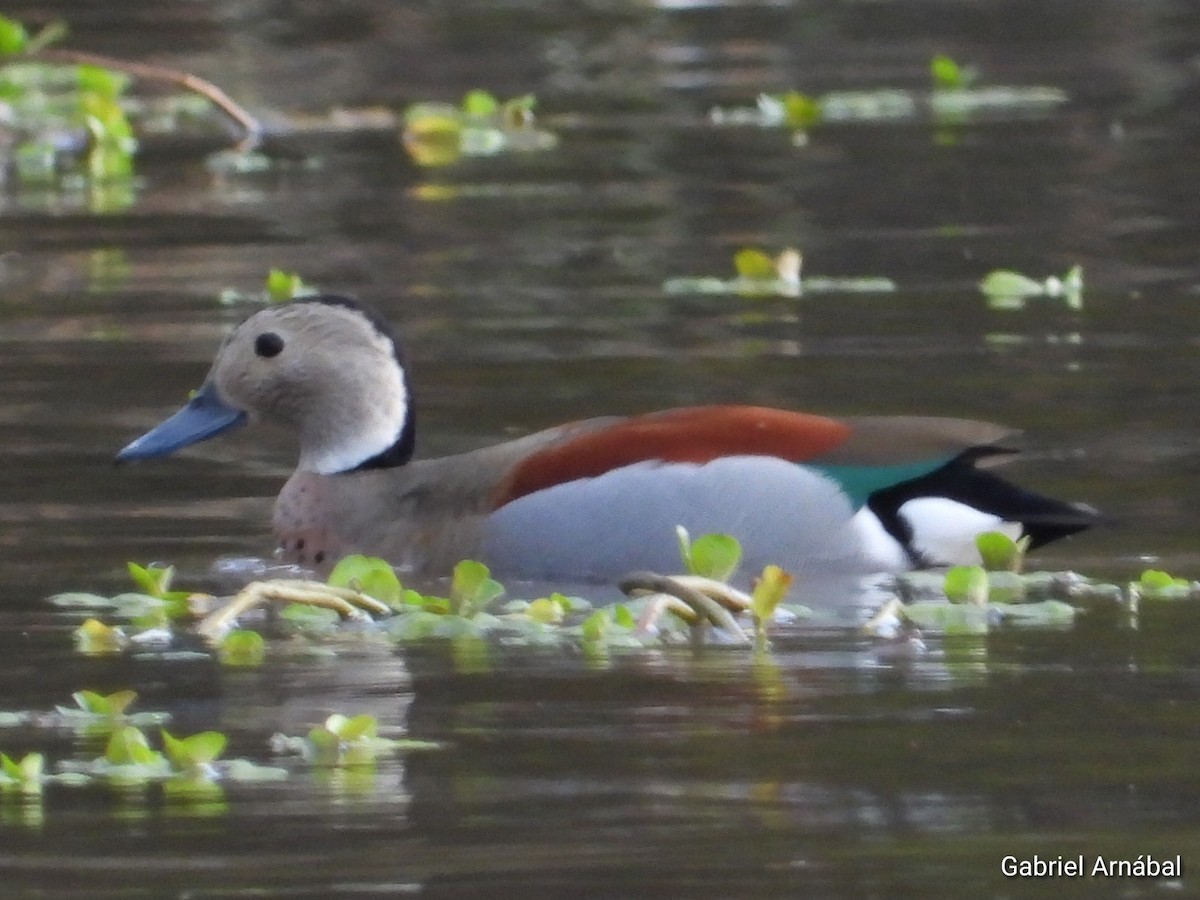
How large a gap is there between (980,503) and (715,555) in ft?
3.12

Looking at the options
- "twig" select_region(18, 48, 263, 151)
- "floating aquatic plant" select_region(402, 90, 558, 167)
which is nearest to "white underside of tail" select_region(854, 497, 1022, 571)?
"twig" select_region(18, 48, 263, 151)

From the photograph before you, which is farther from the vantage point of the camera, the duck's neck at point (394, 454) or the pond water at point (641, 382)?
the duck's neck at point (394, 454)

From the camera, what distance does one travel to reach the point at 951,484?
337 inches

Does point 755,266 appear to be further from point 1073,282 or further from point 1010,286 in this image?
point 1073,282

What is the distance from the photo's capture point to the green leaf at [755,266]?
12.8 meters

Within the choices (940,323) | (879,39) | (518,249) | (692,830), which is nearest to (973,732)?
(692,830)

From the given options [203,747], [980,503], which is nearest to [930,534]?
[980,503]

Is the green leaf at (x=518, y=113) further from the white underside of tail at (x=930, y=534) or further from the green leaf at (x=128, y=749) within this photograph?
the green leaf at (x=128, y=749)

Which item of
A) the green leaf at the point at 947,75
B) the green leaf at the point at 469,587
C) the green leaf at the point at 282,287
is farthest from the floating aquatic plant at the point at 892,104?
the green leaf at the point at 469,587

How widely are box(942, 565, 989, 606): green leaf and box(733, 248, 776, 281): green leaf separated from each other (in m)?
5.08

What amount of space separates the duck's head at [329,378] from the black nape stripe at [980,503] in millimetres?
1557

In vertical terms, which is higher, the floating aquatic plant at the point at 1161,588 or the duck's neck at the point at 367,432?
the duck's neck at the point at 367,432

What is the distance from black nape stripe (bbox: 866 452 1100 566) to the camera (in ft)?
27.5

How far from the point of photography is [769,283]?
12930 millimetres
